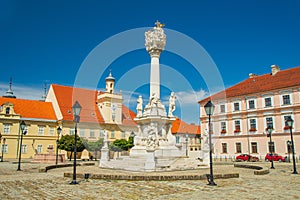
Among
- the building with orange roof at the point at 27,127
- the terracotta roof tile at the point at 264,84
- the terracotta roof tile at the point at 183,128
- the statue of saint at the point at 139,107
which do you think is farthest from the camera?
the terracotta roof tile at the point at 183,128

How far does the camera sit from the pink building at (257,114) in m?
37.3

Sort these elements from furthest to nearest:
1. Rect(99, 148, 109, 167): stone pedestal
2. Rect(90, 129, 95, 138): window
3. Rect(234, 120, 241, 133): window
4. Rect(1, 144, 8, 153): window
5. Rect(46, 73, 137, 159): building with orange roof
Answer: Rect(90, 129, 95, 138): window, Rect(46, 73, 137, 159): building with orange roof, Rect(1, 144, 8, 153): window, Rect(234, 120, 241, 133): window, Rect(99, 148, 109, 167): stone pedestal

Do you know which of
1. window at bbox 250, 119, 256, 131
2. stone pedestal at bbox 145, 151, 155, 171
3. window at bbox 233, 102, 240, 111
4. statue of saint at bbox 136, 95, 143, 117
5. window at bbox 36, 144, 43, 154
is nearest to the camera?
stone pedestal at bbox 145, 151, 155, 171

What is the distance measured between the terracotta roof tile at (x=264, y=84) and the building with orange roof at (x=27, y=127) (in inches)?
1133

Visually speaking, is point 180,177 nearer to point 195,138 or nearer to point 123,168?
point 123,168

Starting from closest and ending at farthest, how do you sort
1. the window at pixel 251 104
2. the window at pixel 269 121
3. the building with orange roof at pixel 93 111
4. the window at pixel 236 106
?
1. the window at pixel 269 121
2. the window at pixel 251 104
3. the window at pixel 236 106
4. the building with orange roof at pixel 93 111

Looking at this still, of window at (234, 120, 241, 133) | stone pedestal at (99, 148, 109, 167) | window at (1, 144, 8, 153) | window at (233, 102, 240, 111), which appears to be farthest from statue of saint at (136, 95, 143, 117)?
window at (1, 144, 8, 153)

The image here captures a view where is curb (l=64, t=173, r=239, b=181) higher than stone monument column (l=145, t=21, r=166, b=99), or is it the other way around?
stone monument column (l=145, t=21, r=166, b=99)

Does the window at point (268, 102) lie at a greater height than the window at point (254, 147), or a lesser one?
greater

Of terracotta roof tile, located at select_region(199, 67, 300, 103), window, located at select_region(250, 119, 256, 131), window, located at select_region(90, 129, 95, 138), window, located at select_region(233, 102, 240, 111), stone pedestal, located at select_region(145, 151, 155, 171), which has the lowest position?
stone pedestal, located at select_region(145, 151, 155, 171)

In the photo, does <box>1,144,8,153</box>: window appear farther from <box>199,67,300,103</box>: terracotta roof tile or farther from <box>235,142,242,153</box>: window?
<box>235,142,242,153</box>: window

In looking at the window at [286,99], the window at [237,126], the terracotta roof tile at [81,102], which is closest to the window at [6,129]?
the terracotta roof tile at [81,102]

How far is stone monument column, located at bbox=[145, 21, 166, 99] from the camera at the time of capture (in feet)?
71.1

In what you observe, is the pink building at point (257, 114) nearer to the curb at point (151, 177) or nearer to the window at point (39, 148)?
the curb at point (151, 177)
